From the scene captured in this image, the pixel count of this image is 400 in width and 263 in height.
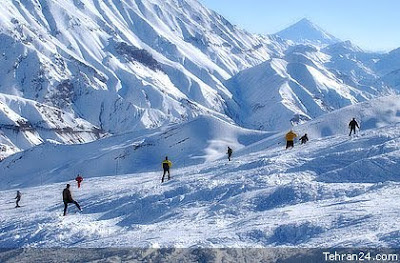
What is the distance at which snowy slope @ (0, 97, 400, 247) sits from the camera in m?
17.8

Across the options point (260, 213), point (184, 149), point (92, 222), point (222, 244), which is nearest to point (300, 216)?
point (260, 213)

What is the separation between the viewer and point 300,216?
63.6 feet

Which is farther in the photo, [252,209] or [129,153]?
[129,153]

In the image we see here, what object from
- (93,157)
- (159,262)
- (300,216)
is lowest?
(159,262)

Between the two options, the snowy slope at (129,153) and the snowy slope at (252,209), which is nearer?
the snowy slope at (252,209)

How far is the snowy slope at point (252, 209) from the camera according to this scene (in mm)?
17797

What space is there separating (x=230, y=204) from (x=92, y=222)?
5.72 metres

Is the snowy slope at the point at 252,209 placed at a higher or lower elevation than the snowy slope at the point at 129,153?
lower

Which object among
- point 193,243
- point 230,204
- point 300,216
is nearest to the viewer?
point 193,243

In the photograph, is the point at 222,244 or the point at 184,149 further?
the point at 184,149

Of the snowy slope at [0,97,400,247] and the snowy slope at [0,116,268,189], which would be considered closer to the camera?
the snowy slope at [0,97,400,247]

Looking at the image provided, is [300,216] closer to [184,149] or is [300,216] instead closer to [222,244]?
[222,244]

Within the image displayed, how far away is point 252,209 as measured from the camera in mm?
21969

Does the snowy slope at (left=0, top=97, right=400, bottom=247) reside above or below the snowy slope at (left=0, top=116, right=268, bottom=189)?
below
